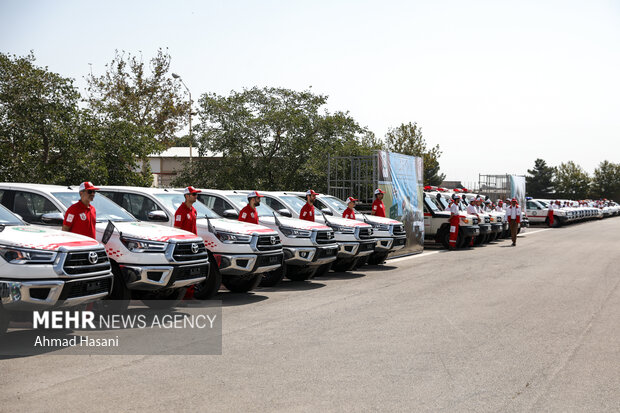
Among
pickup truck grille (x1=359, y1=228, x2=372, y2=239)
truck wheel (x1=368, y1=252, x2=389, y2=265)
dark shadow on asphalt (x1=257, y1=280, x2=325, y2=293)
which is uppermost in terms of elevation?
pickup truck grille (x1=359, y1=228, x2=372, y2=239)

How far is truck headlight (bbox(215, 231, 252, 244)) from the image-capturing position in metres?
10.5

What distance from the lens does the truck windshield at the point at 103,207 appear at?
9258 mm

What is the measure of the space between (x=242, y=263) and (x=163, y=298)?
1.44 meters

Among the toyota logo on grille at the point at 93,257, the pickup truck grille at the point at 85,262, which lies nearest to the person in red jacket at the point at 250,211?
the pickup truck grille at the point at 85,262

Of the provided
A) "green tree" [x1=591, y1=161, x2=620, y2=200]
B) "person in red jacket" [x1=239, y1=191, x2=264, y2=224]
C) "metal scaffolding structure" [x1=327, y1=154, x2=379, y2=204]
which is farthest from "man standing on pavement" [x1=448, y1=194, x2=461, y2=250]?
"green tree" [x1=591, y1=161, x2=620, y2=200]

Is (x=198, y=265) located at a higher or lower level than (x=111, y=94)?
lower

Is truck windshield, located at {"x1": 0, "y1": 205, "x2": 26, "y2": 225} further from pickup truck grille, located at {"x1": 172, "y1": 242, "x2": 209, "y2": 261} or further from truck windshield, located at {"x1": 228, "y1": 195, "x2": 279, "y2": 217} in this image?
truck windshield, located at {"x1": 228, "y1": 195, "x2": 279, "y2": 217}

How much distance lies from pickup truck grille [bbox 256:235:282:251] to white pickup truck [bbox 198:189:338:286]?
38.0 inches

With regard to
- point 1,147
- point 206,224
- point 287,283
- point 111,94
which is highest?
point 111,94

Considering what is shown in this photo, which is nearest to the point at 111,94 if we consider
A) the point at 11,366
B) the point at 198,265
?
the point at 198,265

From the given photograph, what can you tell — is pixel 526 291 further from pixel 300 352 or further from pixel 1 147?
pixel 1 147

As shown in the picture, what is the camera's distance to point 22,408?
4.90m

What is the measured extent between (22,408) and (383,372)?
3.13 metres

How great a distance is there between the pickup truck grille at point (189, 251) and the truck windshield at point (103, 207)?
1.25m
